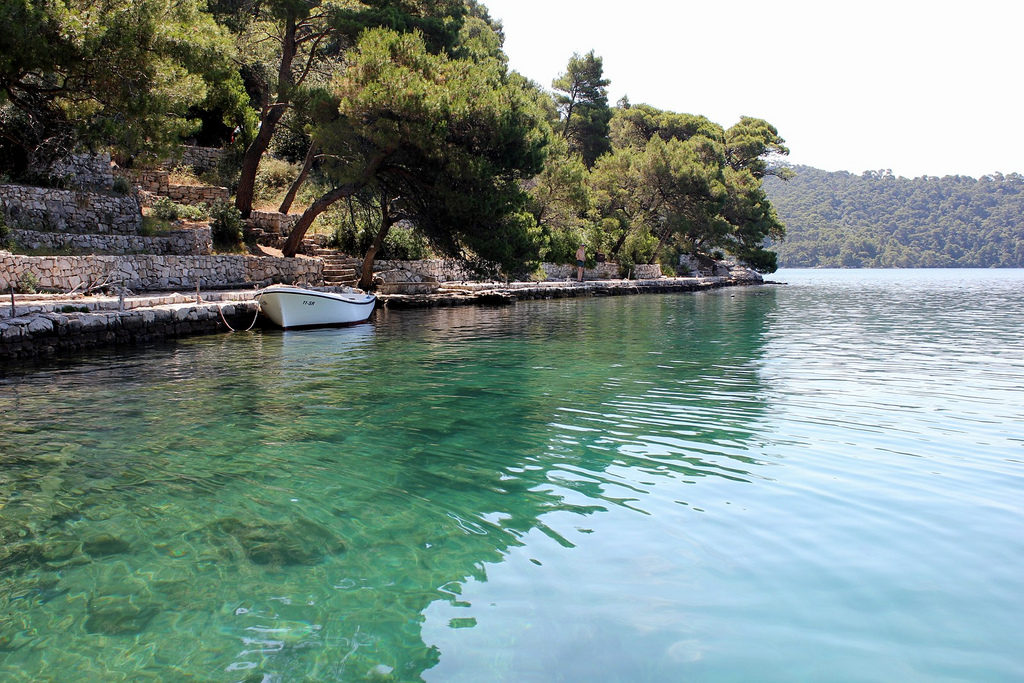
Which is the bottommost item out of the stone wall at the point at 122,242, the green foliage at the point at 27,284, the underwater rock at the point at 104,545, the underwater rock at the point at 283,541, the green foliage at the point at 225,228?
the underwater rock at the point at 104,545

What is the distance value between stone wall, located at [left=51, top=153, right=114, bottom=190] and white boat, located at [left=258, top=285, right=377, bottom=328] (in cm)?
867

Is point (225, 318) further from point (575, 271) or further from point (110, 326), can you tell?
point (575, 271)

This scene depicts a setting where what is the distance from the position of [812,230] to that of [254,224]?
523 feet

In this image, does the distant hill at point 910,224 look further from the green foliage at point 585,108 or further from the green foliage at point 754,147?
the green foliage at point 585,108

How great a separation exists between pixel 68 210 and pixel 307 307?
322 inches

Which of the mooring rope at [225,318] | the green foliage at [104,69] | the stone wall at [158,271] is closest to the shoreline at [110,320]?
the mooring rope at [225,318]

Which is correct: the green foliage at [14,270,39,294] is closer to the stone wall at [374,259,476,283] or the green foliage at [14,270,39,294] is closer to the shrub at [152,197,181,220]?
the shrub at [152,197,181,220]

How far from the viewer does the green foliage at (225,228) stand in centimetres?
2594

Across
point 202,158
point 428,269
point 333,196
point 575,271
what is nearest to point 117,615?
point 333,196

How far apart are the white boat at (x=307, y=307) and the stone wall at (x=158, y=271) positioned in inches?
151

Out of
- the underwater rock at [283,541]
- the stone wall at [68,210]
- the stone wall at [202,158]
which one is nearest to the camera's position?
the underwater rock at [283,541]

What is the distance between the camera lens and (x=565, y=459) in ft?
22.6

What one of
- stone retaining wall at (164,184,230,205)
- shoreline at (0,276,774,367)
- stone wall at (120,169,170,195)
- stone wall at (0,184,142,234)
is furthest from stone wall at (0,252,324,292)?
stone wall at (120,169,170,195)

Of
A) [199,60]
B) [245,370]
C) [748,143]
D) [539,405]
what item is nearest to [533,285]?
[199,60]
